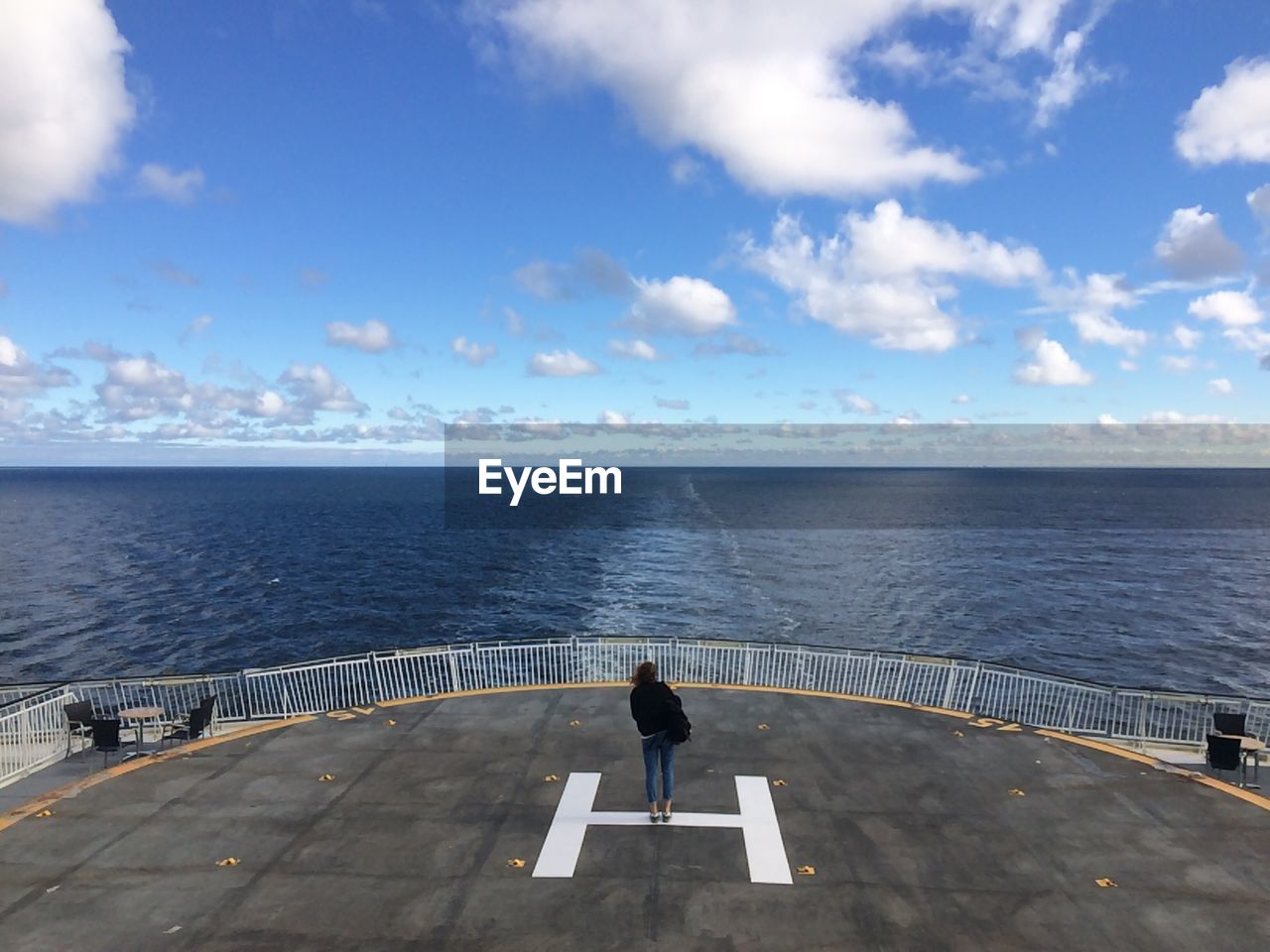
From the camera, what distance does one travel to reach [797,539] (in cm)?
9644

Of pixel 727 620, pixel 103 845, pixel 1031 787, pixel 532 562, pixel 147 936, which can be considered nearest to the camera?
pixel 147 936

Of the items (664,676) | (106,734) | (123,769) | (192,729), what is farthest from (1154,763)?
(106,734)

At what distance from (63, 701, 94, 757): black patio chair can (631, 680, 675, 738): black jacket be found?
30.8ft

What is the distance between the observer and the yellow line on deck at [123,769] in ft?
32.2

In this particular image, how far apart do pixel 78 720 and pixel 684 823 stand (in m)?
10.0

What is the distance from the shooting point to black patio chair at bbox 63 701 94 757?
1214 centimetres

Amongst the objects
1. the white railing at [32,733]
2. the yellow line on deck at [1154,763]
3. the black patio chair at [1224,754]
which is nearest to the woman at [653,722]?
the yellow line on deck at [1154,763]

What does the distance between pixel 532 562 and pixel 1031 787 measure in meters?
67.8

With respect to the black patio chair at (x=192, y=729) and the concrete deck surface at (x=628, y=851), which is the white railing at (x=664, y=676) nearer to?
the black patio chair at (x=192, y=729)

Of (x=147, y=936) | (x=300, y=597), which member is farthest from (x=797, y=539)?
(x=147, y=936)

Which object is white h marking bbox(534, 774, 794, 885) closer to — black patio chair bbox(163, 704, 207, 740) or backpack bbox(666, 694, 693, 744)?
backpack bbox(666, 694, 693, 744)

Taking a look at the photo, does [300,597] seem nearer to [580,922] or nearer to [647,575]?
[647,575]

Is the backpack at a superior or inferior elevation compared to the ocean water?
superior

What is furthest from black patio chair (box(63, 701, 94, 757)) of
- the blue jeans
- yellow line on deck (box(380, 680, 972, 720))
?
the blue jeans
